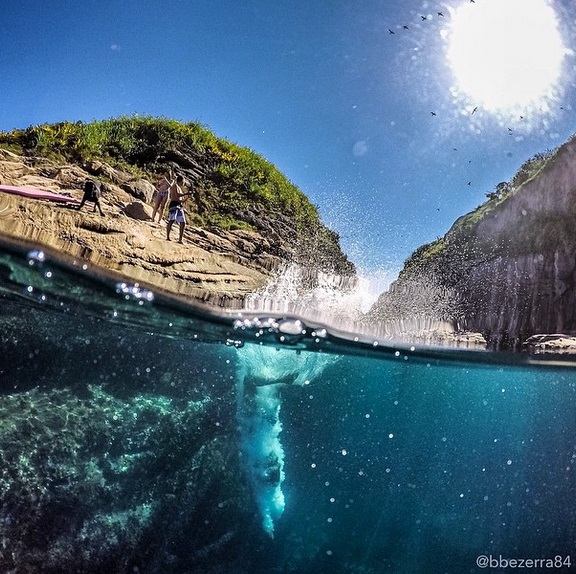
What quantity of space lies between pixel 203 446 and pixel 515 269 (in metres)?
15.3

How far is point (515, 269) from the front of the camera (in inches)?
737

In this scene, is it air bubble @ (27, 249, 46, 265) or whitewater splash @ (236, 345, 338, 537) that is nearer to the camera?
air bubble @ (27, 249, 46, 265)

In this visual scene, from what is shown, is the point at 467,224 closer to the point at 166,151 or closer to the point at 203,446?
the point at 166,151

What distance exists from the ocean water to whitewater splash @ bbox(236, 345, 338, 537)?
8 centimetres

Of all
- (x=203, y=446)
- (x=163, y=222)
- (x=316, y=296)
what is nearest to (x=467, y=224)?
(x=316, y=296)

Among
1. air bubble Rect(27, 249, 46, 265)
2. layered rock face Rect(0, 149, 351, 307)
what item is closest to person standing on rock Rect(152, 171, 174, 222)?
layered rock face Rect(0, 149, 351, 307)

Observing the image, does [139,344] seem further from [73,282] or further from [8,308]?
[73,282]

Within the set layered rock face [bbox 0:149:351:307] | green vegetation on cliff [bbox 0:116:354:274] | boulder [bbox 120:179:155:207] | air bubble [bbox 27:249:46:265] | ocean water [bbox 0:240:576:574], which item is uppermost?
green vegetation on cliff [bbox 0:116:354:274]

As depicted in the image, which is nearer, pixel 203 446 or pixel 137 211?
pixel 203 446

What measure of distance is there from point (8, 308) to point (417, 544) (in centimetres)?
1710

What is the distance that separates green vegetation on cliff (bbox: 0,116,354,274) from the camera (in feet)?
58.3

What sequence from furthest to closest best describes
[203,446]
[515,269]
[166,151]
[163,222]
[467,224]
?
[467,224], [166,151], [515,269], [163,222], [203,446]

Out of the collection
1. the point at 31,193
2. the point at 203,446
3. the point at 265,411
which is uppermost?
the point at 31,193

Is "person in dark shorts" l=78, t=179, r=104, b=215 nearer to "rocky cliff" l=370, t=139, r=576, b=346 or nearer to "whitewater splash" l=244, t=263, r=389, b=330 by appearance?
"whitewater splash" l=244, t=263, r=389, b=330
